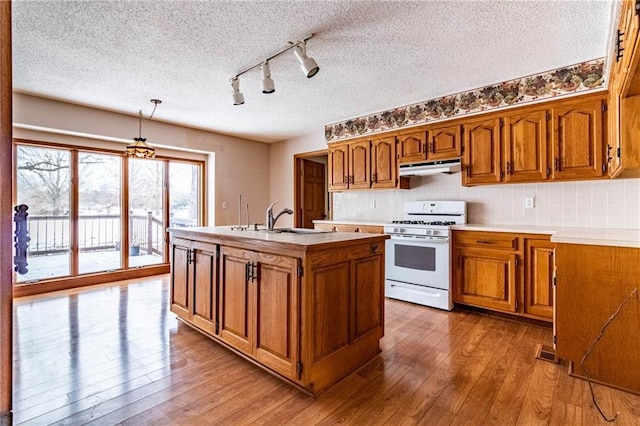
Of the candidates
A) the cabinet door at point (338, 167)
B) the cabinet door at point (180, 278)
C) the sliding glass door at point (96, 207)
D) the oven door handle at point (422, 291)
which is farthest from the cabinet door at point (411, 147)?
the sliding glass door at point (96, 207)

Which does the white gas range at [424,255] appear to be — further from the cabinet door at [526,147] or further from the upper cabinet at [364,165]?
the cabinet door at [526,147]

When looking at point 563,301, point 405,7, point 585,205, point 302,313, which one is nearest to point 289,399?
point 302,313

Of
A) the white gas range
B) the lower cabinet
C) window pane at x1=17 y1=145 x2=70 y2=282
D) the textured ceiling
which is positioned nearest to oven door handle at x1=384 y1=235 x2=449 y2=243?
the white gas range

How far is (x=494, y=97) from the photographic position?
3.35 metres

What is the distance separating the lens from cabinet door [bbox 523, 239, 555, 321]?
2867 millimetres

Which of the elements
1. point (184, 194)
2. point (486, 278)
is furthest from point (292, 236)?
point (184, 194)

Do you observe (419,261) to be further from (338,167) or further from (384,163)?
(338,167)

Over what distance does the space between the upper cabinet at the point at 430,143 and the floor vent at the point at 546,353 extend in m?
2.06

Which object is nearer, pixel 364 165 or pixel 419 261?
pixel 419 261

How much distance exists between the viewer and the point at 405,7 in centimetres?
208

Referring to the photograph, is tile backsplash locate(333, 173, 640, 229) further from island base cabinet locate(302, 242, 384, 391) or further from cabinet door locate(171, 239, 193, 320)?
cabinet door locate(171, 239, 193, 320)

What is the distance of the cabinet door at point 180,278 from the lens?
2855 mm

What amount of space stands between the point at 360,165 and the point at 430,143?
106 cm

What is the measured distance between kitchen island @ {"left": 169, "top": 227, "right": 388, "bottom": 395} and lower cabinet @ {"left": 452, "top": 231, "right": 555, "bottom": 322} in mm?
1429
